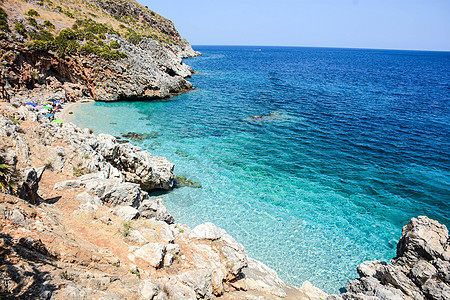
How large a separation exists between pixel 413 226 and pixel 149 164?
21447 mm

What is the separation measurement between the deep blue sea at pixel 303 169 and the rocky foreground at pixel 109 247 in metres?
4.10

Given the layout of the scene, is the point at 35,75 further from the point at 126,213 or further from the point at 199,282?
the point at 199,282

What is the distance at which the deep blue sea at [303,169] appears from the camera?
2017cm

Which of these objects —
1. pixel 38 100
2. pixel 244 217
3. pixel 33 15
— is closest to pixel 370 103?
pixel 244 217

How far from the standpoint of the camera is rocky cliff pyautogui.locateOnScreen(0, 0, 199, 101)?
1711 inches

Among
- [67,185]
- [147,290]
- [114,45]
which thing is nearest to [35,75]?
[114,45]

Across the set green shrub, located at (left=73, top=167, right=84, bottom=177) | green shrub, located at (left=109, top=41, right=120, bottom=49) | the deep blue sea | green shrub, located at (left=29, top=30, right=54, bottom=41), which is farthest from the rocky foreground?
green shrub, located at (left=109, top=41, right=120, bottom=49)

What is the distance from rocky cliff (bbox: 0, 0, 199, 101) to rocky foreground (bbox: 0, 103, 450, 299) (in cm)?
3262

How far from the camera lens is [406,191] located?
87.3ft

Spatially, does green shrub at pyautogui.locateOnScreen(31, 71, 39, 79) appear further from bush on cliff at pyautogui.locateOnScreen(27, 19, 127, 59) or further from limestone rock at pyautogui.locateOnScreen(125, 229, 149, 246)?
limestone rock at pyautogui.locateOnScreen(125, 229, 149, 246)

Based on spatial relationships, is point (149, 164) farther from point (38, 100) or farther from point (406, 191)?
point (38, 100)

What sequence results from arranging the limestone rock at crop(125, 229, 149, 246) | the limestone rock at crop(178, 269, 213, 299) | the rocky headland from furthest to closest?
the limestone rock at crop(125, 229, 149, 246) → the limestone rock at crop(178, 269, 213, 299) → the rocky headland

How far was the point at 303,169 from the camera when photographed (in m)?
30.3

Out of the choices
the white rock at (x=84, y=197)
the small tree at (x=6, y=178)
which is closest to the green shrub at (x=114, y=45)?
the white rock at (x=84, y=197)
